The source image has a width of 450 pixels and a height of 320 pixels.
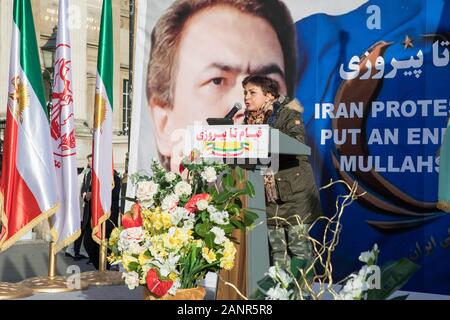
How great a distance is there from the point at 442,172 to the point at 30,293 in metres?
4.19

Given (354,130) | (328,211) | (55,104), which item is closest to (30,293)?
(55,104)

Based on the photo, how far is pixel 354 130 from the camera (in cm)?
716

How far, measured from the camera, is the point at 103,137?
27.5 feet

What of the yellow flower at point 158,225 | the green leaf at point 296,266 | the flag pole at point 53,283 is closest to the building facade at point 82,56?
the flag pole at point 53,283

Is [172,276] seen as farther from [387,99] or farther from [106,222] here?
[106,222]

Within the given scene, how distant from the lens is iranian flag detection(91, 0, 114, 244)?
8.21m

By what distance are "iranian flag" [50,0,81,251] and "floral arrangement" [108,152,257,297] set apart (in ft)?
11.6

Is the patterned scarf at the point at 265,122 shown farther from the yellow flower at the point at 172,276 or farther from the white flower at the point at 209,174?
the yellow flower at the point at 172,276

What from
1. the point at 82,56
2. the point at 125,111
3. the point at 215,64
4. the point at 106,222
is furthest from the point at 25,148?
the point at 125,111

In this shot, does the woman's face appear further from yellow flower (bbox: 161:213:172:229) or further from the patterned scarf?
yellow flower (bbox: 161:213:172:229)

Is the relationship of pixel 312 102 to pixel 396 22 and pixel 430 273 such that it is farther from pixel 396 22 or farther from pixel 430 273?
pixel 430 273

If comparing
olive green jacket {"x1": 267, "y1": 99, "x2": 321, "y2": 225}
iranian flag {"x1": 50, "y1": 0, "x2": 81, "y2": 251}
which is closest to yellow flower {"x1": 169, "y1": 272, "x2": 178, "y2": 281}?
olive green jacket {"x1": 267, "y1": 99, "x2": 321, "y2": 225}

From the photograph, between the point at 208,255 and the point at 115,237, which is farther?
the point at 115,237

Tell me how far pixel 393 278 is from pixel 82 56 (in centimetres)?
1312
